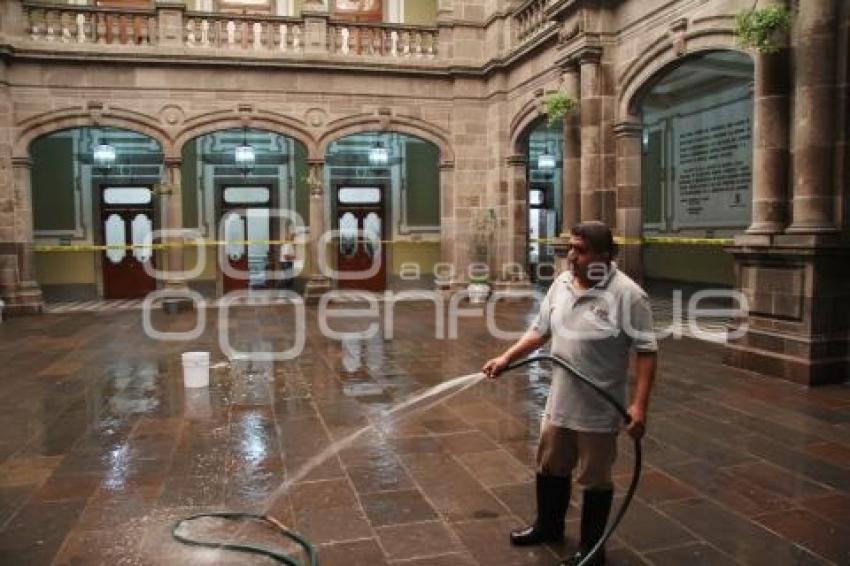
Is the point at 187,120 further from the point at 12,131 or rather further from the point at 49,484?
the point at 49,484

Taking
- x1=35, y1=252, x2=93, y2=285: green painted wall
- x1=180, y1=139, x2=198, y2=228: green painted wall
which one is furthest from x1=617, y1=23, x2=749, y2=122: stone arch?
x1=35, y1=252, x2=93, y2=285: green painted wall

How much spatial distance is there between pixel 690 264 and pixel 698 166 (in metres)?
2.28

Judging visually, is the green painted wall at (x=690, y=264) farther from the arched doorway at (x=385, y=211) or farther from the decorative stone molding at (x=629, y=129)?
the arched doorway at (x=385, y=211)

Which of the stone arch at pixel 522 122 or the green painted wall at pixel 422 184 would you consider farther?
the green painted wall at pixel 422 184

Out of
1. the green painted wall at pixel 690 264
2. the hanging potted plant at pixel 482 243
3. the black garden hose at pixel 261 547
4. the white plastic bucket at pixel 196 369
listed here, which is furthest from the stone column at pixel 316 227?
the black garden hose at pixel 261 547

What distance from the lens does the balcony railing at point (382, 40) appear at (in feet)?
47.4

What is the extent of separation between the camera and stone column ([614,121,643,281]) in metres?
10.1

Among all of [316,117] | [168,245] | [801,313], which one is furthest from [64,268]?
[801,313]

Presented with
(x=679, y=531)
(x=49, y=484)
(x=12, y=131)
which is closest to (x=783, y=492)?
(x=679, y=531)

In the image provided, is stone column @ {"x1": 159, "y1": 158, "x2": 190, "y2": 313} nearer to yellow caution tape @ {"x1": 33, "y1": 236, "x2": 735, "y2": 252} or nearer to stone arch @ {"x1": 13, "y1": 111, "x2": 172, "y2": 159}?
yellow caution tape @ {"x1": 33, "y1": 236, "x2": 735, "y2": 252}

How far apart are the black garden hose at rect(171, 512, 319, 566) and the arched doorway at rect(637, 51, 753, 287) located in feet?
34.9

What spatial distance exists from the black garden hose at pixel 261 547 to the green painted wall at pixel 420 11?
14.8 metres

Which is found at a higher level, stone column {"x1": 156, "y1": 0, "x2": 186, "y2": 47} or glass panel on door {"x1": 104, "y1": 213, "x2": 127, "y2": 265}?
stone column {"x1": 156, "y1": 0, "x2": 186, "y2": 47}

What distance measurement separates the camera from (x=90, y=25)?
1320 cm
